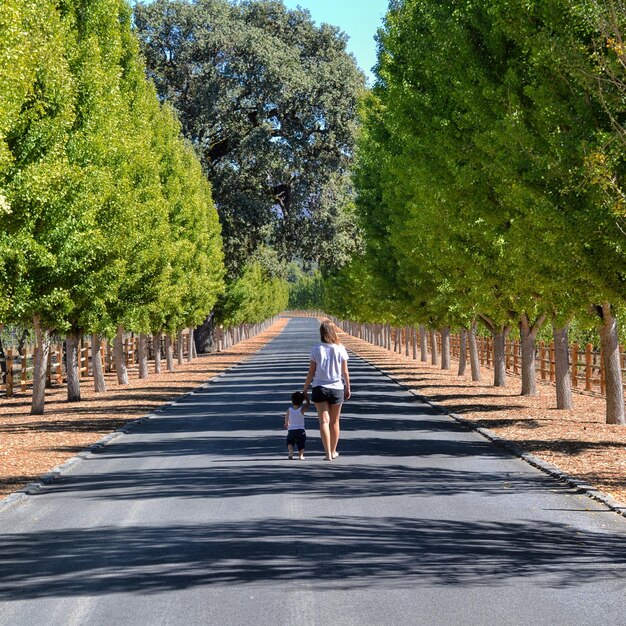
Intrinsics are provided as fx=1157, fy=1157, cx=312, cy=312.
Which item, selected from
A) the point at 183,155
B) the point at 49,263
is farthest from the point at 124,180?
the point at 183,155

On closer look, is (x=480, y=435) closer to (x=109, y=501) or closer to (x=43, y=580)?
(x=109, y=501)

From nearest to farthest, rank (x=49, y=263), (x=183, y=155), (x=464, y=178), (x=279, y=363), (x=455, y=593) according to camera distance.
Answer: (x=455, y=593) → (x=49, y=263) → (x=464, y=178) → (x=183, y=155) → (x=279, y=363)

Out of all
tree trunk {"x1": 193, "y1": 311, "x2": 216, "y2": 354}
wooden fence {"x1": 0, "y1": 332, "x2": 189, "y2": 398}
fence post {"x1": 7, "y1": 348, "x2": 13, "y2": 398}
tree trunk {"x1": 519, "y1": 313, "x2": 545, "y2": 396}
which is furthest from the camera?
tree trunk {"x1": 193, "y1": 311, "x2": 216, "y2": 354}

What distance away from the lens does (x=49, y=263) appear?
67.7 feet

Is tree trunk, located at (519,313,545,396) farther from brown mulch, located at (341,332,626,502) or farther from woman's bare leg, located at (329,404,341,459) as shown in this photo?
woman's bare leg, located at (329,404,341,459)

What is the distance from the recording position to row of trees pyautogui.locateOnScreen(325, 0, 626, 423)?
15.6 meters

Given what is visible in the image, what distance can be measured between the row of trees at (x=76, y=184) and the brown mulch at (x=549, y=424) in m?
7.82

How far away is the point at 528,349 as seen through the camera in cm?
2827

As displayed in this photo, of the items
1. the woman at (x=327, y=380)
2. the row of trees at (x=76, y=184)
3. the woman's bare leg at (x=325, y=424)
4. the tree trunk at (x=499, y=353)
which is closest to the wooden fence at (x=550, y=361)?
the tree trunk at (x=499, y=353)

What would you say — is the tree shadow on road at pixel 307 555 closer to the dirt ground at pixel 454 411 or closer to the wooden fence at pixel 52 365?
the dirt ground at pixel 454 411

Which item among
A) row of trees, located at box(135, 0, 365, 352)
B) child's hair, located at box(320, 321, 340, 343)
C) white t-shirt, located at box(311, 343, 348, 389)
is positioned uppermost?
row of trees, located at box(135, 0, 365, 352)

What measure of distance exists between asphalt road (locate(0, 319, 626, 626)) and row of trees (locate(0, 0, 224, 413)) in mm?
4150

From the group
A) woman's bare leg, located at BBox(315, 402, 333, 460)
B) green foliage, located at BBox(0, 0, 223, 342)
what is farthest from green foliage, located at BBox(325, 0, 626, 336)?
green foliage, located at BBox(0, 0, 223, 342)

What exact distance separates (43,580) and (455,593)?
2.93m
